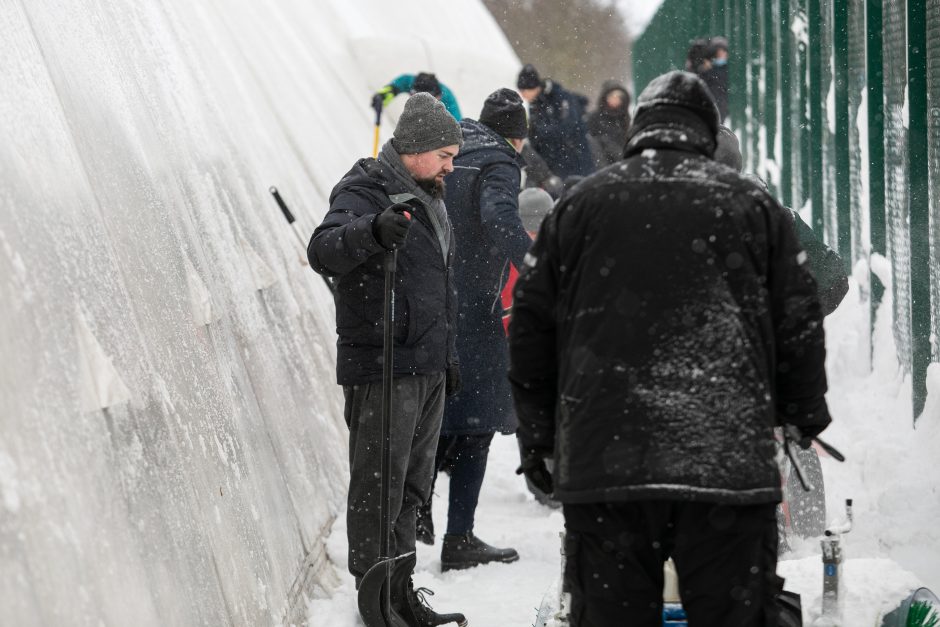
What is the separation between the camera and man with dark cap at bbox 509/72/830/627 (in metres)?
2.53

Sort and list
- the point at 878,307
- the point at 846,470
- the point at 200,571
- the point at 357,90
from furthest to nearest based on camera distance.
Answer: the point at 357,90, the point at 878,307, the point at 846,470, the point at 200,571

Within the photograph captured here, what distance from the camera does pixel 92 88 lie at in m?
3.80

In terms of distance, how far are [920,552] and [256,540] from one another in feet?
8.33

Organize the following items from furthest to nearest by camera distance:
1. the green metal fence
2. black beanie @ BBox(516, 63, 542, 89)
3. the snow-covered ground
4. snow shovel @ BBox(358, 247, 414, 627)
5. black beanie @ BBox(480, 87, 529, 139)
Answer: black beanie @ BBox(516, 63, 542, 89) → the green metal fence → black beanie @ BBox(480, 87, 529, 139) → snow shovel @ BBox(358, 247, 414, 627) → the snow-covered ground

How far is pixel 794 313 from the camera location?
2643 millimetres

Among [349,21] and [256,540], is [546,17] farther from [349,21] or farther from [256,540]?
[256,540]

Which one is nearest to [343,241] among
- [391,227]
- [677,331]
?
[391,227]

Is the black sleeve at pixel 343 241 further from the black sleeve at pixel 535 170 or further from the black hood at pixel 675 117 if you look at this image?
the black sleeve at pixel 535 170

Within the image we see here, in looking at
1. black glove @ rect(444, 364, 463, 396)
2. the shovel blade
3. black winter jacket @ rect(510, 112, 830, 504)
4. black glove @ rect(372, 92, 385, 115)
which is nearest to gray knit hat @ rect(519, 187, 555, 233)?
black glove @ rect(444, 364, 463, 396)

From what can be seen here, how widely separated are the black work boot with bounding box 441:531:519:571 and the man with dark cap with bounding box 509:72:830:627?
255cm

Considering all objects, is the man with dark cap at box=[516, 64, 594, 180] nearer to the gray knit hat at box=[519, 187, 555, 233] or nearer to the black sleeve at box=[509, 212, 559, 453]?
the gray knit hat at box=[519, 187, 555, 233]

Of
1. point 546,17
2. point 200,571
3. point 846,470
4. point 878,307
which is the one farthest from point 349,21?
point 546,17

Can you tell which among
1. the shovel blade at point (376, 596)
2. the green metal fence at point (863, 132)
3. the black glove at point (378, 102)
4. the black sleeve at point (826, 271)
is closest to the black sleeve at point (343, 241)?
the shovel blade at point (376, 596)

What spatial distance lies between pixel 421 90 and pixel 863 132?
3390 mm
